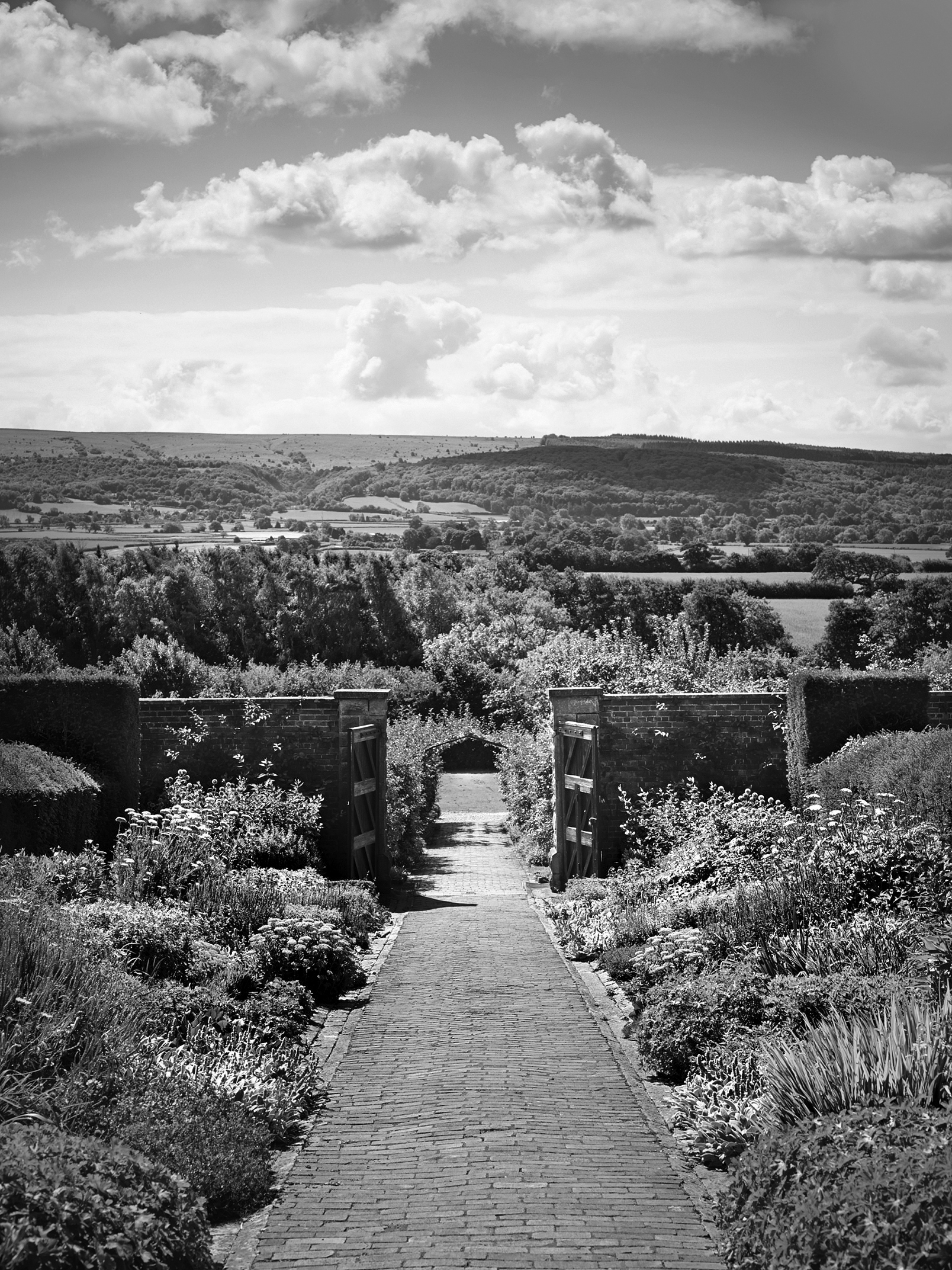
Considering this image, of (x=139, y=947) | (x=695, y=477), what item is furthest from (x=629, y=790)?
(x=695, y=477)

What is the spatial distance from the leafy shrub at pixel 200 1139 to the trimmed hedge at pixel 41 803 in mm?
5206

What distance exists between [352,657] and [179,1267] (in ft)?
152

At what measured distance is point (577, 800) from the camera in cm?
1489

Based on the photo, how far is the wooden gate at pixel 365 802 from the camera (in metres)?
14.5

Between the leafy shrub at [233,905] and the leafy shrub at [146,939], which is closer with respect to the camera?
the leafy shrub at [146,939]

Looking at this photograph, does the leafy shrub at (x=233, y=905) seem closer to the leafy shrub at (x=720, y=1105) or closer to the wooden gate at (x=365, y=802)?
the wooden gate at (x=365, y=802)

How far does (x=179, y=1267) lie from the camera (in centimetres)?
420

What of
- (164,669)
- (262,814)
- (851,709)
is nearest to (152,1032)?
(262,814)

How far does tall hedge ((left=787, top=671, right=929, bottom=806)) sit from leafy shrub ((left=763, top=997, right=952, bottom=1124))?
8.52 metres

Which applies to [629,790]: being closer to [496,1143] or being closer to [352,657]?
[496,1143]

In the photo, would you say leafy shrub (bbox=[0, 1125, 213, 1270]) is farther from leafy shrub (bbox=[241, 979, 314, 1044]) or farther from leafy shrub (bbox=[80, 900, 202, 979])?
leafy shrub (bbox=[80, 900, 202, 979])

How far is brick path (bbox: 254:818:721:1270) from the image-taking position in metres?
4.71

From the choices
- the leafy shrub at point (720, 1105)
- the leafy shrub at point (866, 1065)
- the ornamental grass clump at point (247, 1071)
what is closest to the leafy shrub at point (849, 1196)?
the leafy shrub at point (866, 1065)

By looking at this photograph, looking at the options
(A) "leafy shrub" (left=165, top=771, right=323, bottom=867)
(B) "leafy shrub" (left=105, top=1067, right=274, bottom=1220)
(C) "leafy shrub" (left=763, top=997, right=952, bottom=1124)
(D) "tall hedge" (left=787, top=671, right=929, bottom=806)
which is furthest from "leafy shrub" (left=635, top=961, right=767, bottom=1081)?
(D) "tall hedge" (left=787, top=671, right=929, bottom=806)
